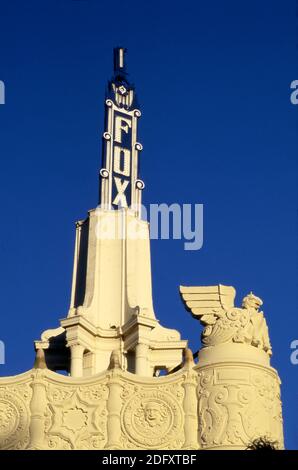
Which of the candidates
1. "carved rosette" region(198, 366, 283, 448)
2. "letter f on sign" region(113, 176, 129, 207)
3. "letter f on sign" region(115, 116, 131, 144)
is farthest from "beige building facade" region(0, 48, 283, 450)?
"letter f on sign" region(115, 116, 131, 144)

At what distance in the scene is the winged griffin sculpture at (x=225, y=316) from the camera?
39750 mm

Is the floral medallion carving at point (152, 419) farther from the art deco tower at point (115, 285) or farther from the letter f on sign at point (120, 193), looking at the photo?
the letter f on sign at point (120, 193)

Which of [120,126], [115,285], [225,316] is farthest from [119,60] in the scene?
[225,316]

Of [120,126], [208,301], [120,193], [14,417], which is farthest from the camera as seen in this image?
[120,126]

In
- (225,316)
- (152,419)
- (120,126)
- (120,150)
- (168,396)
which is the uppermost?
(120,126)

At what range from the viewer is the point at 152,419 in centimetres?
3844

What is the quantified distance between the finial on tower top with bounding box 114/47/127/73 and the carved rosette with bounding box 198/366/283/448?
67.1ft

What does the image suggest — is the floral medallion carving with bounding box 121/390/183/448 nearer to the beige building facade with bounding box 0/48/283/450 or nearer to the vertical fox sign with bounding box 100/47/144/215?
the beige building facade with bounding box 0/48/283/450

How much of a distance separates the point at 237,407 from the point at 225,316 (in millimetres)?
3620

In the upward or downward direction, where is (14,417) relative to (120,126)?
downward

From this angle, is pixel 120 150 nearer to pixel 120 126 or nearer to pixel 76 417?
pixel 120 126

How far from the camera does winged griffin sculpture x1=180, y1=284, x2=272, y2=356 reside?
130ft

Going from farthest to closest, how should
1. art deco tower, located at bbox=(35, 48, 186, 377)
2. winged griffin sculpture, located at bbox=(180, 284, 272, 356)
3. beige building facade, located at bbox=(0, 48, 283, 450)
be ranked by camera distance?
art deco tower, located at bbox=(35, 48, 186, 377) → winged griffin sculpture, located at bbox=(180, 284, 272, 356) → beige building facade, located at bbox=(0, 48, 283, 450)
